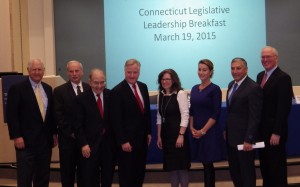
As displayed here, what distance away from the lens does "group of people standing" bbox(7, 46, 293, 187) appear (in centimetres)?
395

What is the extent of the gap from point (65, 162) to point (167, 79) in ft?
4.21

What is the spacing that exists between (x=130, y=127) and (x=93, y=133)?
0.35 m

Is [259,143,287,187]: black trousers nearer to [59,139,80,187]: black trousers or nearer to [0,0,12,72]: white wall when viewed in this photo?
[59,139,80,187]: black trousers

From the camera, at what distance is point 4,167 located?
18.6ft

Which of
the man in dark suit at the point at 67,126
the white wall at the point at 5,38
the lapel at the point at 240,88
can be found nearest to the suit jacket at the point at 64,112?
the man in dark suit at the point at 67,126

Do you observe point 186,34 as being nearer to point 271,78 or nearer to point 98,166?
point 271,78

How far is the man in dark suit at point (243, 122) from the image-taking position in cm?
386

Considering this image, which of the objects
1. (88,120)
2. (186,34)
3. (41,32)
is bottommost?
(88,120)

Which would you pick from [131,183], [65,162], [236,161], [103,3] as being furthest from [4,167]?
[103,3]

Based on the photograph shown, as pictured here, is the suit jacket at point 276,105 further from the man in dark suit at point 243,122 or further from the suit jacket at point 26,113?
the suit jacket at point 26,113

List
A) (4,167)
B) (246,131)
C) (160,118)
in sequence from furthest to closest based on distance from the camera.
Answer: (4,167), (160,118), (246,131)

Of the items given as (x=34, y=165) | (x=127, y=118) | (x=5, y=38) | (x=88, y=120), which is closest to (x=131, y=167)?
(x=127, y=118)

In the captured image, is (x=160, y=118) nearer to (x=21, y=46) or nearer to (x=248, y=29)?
(x=248, y=29)

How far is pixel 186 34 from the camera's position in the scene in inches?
320
